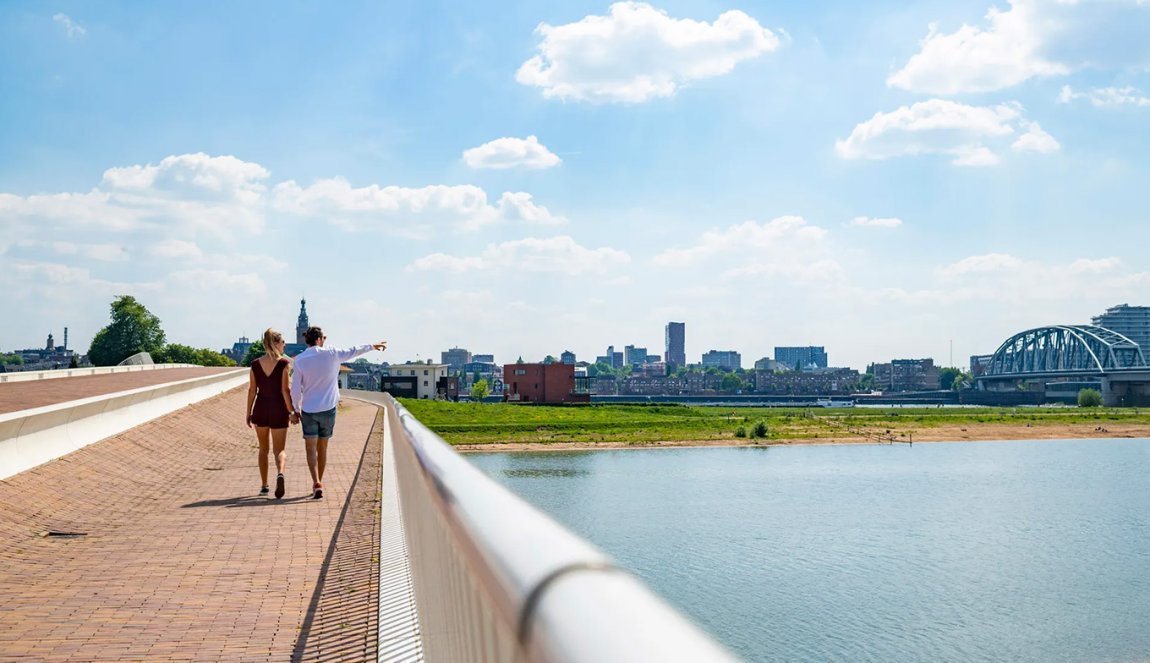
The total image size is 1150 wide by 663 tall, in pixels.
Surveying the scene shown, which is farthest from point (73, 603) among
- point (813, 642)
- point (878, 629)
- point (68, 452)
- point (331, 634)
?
point (878, 629)

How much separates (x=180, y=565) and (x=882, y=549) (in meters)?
29.7

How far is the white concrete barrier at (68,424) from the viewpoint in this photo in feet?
35.3

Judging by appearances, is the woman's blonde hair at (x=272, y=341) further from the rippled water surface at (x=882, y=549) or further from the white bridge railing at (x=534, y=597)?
the white bridge railing at (x=534, y=597)

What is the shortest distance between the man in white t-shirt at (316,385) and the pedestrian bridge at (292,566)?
2.60ft

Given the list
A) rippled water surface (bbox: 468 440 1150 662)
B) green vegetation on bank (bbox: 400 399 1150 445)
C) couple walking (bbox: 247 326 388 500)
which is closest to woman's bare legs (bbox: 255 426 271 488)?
couple walking (bbox: 247 326 388 500)

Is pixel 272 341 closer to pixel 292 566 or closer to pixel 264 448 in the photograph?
pixel 264 448

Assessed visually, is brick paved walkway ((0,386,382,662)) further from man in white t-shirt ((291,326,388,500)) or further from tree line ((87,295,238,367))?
tree line ((87,295,238,367))

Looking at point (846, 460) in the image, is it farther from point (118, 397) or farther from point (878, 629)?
point (118, 397)

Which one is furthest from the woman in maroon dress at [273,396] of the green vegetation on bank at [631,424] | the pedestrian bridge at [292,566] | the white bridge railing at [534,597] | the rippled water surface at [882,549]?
the green vegetation on bank at [631,424]

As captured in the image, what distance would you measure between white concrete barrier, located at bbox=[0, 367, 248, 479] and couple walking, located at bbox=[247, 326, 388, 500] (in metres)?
2.53

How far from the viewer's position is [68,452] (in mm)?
12930

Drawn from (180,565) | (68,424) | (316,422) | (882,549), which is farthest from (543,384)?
(180,565)

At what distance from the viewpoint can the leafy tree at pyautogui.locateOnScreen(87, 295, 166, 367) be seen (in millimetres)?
114938

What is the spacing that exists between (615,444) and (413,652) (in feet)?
230
